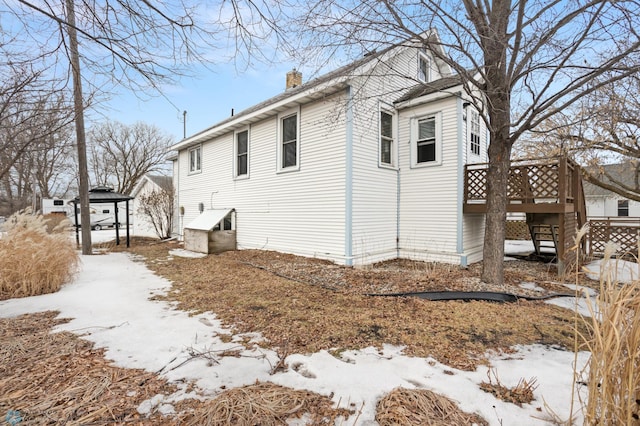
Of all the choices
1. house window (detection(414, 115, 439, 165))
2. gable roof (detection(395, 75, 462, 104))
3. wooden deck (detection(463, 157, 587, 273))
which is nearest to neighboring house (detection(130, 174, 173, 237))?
gable roof (detection(395, 75, 462, 104))

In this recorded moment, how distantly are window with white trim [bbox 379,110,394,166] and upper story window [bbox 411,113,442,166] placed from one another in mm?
621

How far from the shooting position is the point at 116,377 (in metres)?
2.47

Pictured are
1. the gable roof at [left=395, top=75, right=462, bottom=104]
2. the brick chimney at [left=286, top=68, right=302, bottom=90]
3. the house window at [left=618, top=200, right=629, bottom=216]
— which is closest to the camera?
the gable roof at [left=395, top=75, right=462, bottom=104]

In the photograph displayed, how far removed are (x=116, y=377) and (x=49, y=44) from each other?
3.41m

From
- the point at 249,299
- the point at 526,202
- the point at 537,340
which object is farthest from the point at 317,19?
the point at 526,202

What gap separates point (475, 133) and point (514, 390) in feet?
27.9

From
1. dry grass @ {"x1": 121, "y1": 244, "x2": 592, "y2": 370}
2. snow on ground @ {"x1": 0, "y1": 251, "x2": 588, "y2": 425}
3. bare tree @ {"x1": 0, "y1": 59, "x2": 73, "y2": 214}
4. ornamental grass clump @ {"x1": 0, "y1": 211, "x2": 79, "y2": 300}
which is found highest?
bare tree @ {"x1": 0, "y1": 59, "x2": 73, "y2": 214}

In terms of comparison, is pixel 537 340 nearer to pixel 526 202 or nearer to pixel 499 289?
pixel 499 289

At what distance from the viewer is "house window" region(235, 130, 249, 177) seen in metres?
11.0

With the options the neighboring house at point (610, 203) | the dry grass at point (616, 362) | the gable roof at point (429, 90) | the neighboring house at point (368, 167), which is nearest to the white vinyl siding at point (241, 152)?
the neighboring house at point (368, 167)

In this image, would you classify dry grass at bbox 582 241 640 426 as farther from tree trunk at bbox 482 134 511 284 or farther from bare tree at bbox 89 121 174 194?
bare tree at bbox 89 121 174 194

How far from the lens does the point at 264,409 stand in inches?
78.9

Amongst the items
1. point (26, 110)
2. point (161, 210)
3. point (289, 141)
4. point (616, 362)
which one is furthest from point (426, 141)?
point (161, 210)

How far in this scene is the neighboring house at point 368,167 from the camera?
313 inches
